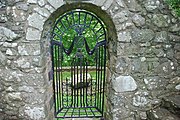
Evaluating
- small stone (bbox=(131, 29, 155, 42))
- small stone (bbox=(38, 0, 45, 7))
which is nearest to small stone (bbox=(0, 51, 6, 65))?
small stone (bbox=(38, 0, 45, 7))

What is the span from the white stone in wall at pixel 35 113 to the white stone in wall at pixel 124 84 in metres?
1.00

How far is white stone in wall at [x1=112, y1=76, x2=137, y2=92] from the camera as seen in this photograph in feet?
8.13

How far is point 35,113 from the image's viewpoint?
8.29 ft

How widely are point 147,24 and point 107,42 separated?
60 centimetres

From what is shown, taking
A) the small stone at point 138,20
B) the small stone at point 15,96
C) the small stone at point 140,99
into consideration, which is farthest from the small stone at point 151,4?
the small stone at point 15,96

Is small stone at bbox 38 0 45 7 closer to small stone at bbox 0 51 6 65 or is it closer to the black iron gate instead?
the black iron gate

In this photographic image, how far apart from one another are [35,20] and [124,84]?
4.40 feet

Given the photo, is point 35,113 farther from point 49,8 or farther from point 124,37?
point 124,37

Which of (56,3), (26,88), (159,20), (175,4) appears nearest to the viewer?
(175,4)

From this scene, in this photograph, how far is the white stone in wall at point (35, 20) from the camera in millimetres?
2244

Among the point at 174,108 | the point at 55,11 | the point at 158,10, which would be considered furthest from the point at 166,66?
the point at 55,11

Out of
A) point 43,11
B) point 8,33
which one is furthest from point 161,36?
point 8,33

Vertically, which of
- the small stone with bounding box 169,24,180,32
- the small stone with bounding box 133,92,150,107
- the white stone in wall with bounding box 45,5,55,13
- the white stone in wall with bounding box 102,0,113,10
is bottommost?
the small stone with bounding box 133,92,150,107

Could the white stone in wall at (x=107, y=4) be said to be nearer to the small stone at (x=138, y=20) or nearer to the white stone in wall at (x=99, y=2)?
the white stone in wall at (x=99, y=2)
